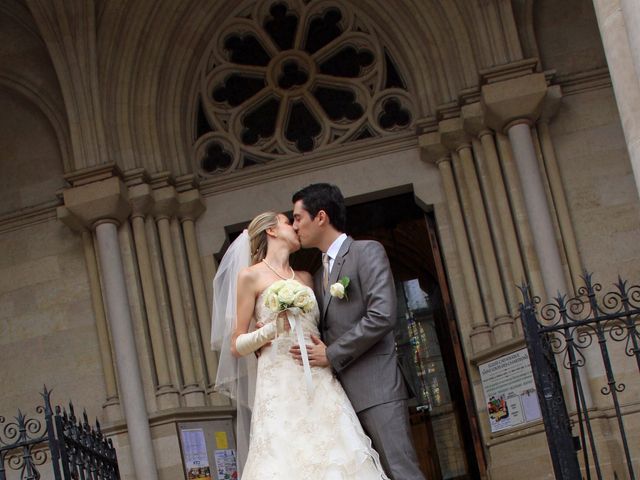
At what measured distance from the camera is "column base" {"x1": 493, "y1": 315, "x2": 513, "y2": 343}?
10.3m

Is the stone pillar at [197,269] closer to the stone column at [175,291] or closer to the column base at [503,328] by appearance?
the stone column at [175,291]

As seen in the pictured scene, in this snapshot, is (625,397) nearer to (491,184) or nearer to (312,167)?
(491,184)

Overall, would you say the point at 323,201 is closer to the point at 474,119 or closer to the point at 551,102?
the point at 474,119

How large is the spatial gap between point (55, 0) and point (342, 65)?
3.05m

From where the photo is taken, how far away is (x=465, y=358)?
10758 mm

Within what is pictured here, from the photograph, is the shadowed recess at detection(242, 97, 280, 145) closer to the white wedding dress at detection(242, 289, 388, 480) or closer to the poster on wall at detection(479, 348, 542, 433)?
the poster on wall at detection(479, 348, 542, 433)

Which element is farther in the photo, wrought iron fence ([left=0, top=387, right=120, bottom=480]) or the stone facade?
the stone facade

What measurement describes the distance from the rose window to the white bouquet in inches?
262

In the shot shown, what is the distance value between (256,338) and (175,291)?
5.89 metres

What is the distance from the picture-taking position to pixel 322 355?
5223 mm

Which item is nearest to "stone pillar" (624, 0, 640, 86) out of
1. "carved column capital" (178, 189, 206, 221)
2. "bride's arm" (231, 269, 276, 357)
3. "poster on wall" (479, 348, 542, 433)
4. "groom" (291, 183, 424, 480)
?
"groom" (291, 183, 424, 480)

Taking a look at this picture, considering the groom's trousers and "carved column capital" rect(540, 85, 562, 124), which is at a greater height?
"carved column capital" rect(540, 85, 562, 124)

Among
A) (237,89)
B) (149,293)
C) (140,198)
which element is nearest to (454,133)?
(237,89)

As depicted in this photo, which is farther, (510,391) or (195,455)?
(195,455)
